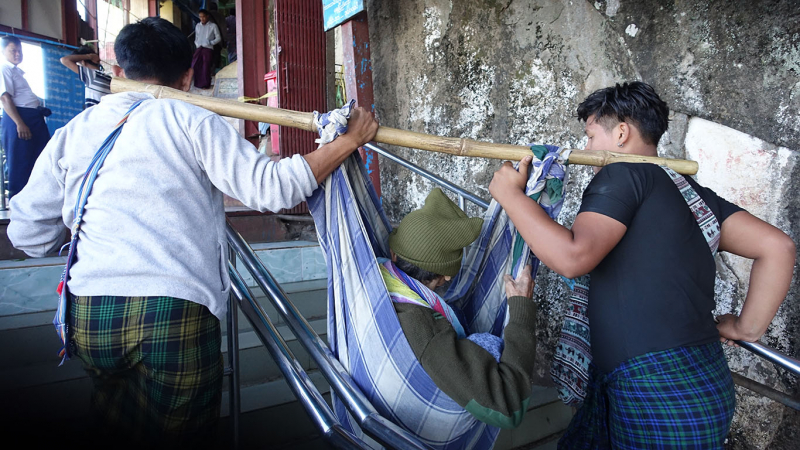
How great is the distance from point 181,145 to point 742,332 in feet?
5.78

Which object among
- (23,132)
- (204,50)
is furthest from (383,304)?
(204,50)

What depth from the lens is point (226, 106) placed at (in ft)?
4.79

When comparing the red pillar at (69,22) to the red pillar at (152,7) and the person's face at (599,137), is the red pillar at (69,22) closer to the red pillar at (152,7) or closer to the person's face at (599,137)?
the red pillar at (152,7)

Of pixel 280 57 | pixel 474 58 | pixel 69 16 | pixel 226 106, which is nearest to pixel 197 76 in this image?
pixel 69 16

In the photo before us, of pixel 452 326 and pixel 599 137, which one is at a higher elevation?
pixel 599 137

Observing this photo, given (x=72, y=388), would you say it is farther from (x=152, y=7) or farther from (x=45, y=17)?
(x=152, y=7)

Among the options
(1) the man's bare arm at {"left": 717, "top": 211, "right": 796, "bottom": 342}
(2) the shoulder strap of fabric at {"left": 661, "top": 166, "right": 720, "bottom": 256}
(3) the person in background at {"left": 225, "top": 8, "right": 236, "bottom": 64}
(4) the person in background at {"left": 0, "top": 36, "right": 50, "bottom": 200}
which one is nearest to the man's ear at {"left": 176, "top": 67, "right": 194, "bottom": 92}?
(2) the shoulder strap of fabric at {"left": 661, "top": 166, "right": 720, "bottom": 256}

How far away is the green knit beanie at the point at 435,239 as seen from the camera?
1.42 metres

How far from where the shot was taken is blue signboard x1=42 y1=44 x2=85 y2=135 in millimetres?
5574

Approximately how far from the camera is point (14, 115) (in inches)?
164

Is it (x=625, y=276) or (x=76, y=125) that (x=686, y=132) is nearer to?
(x=625, y=276)

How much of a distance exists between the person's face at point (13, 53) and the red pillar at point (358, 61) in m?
3.22

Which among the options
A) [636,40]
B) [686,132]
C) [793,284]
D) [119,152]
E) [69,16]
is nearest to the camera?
[119,152]

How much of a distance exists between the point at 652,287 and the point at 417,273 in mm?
678
